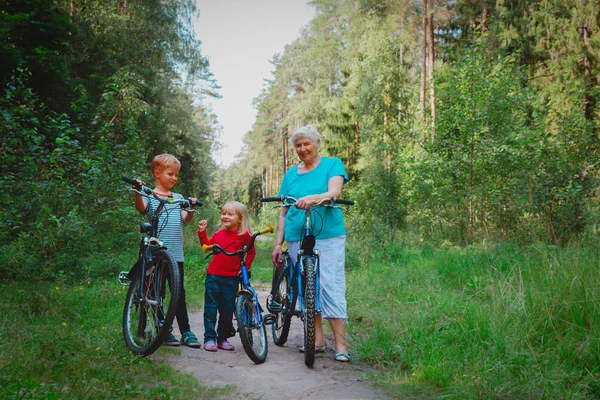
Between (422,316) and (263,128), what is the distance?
44.0 meters

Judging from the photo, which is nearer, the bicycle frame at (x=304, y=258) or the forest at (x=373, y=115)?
the bicycle frame at (x=304, y=258)

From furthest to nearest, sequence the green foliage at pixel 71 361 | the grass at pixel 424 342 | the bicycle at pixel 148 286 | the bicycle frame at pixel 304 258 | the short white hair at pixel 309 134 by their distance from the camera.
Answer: the short white hair at pixel 309 134, the bicycle frame at pixel 304 258, the bicycle at pixel 148 286, the grass at pixel 424 342, the green foliage at pixel 71 361

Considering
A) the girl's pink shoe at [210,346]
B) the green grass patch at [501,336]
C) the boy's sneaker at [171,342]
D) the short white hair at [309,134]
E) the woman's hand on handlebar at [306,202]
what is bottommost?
the girl's pink shoe at [210,346]

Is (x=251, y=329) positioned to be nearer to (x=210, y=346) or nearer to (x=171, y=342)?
(x=210, y=346)

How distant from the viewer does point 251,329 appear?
4.22 meters

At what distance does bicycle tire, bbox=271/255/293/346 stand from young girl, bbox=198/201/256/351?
37 cm

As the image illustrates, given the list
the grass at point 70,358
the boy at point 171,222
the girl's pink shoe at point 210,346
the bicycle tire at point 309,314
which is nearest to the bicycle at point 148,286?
the grass at point 70,358

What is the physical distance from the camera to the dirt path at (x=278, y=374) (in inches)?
130

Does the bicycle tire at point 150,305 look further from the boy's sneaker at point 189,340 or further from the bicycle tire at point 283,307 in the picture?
the bicycle tire at point 283,307

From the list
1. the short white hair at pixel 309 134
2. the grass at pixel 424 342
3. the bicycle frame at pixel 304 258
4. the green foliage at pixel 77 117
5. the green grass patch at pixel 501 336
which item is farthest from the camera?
the green foliage at pixel 77 117

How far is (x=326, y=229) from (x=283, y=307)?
0.96 m

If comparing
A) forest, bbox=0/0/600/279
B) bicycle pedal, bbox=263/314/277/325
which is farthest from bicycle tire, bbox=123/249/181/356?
forest, bbox=0/0/600/279

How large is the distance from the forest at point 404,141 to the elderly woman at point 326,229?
45 centimetres

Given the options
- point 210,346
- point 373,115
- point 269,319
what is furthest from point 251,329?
point 373,115
